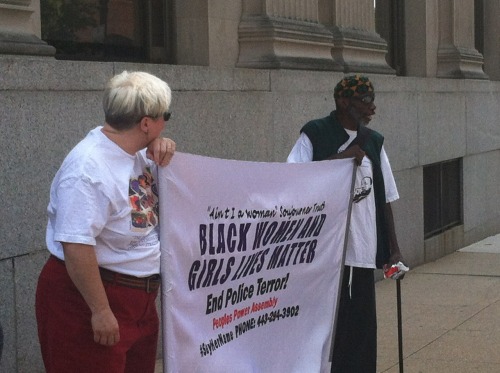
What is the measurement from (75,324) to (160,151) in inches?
29.7

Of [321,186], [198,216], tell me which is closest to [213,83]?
[321,186]

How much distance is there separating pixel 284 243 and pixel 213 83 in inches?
116

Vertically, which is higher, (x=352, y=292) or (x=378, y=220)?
(x=378, y=220)

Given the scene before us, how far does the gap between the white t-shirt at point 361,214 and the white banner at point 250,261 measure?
138mm

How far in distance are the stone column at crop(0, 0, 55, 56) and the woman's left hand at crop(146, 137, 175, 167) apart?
2210 millimetres

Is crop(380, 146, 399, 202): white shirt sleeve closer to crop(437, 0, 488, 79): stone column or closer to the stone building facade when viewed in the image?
the stone building facade

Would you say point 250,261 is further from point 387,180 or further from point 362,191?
point 387,180

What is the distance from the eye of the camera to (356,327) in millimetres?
5750

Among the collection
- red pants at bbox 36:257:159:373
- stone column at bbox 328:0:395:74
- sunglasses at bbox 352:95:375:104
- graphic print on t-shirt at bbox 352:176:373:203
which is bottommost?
red pants at bbox 36:257:159:373

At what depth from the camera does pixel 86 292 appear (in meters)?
3.71

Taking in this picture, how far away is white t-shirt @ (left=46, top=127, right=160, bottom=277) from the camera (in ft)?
→ 12.2

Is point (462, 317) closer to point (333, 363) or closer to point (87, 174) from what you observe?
point (333, 363)

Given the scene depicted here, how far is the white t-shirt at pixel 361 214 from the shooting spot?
567 centimetres

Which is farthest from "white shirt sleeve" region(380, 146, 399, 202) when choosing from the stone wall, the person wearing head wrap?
the stone wall
